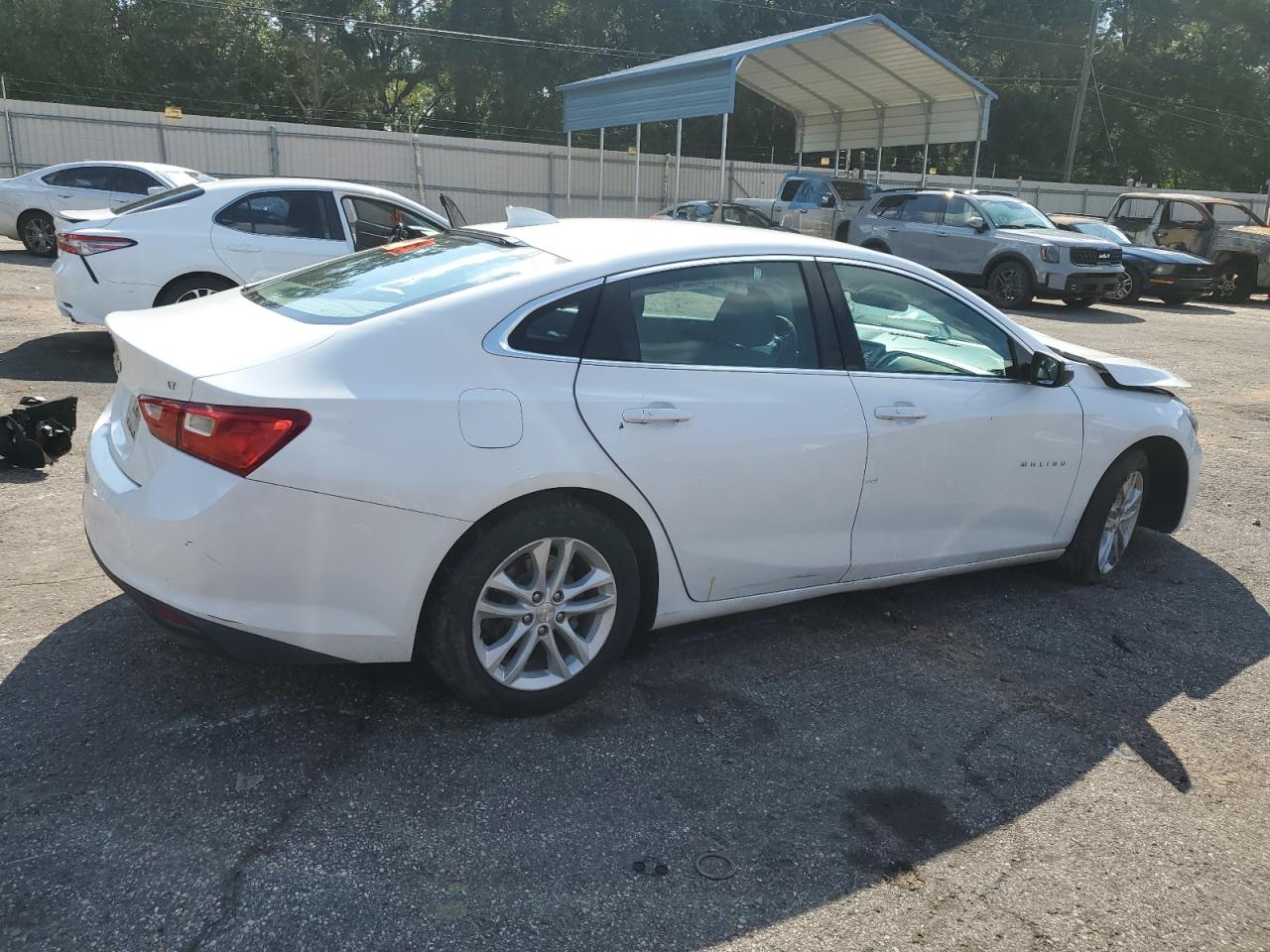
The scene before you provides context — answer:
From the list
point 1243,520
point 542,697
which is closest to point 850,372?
point 542,697

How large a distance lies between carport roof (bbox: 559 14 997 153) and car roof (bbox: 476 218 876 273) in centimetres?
1549

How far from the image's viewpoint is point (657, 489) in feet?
10.9

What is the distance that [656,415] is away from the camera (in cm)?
331

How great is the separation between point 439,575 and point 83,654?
1447mm

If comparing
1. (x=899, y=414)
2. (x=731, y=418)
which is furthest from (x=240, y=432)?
(x=899, y=414)

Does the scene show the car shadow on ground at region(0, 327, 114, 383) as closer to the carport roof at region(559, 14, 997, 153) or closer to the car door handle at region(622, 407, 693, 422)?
the car door handle at region(622, 407, 693, 422)

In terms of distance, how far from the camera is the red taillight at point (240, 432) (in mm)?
2785

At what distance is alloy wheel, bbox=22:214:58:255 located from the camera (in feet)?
52.2

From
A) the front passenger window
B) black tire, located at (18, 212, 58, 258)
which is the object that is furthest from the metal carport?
the front passenger window

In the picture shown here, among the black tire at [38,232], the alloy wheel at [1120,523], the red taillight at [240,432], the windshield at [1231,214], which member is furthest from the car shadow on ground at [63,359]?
the windshield at [1231,214]

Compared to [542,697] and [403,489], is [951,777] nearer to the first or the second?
[542,697]

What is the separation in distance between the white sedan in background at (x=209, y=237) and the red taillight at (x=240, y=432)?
212 inches

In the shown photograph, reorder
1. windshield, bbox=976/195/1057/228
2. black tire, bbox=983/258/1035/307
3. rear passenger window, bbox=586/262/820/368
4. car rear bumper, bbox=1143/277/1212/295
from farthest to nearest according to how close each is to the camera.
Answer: car rear bumper, bbox=1143/277/1212/295
windshield, bbox=976/195/1057/228
black tire, bbox=983/258/1035/307
rear passenger window, bbox=586/262/820/368

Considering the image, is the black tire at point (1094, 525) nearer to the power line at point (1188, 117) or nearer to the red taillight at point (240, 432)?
the red taillight at point (240, 432)
